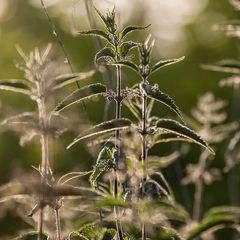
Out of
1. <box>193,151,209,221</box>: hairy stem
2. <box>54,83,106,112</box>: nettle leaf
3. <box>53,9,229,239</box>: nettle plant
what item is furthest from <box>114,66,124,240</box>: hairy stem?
<box>193,151,209,221</box>: hairy stem

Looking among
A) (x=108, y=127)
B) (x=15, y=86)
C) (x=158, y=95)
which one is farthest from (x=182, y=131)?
(x=15, y=86)

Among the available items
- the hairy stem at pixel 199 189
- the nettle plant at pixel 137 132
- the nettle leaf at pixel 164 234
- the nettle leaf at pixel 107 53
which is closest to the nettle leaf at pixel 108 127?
the nettle plant at pixel 137 132

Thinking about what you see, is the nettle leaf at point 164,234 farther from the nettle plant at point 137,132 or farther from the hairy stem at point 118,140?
the hairy stem at point 118,140

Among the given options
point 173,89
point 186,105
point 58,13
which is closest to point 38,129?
point 186,105

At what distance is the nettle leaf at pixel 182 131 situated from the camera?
352cm

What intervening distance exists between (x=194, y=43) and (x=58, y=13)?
17.8ft

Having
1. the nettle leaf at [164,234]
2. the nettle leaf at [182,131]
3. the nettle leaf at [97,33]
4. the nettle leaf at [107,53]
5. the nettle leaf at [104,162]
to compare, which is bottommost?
the nettle leaf at [164,234]

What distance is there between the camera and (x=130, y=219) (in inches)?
140

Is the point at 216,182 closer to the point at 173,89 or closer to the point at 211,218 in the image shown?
the point at 173,89

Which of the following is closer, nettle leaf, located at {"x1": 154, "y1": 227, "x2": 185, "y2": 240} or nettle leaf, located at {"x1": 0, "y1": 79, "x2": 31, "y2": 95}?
nettle leaf, located at {"x1": 154, "y1": 227, "x2": 185, "y2": 240}

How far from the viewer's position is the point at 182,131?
3551 mm

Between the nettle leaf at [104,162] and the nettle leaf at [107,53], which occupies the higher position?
the nettle leaf at [107,53]

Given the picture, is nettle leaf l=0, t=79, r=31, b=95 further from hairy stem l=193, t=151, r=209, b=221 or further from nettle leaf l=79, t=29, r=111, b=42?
hairy stem l=193, t=151, r=209, b=221

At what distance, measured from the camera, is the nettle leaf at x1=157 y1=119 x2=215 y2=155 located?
3.52 meters
